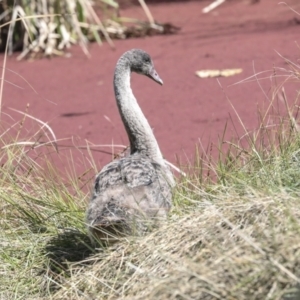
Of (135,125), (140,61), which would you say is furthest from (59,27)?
(135,125)

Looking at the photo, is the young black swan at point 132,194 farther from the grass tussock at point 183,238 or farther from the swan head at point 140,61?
the swan head at point 140,61

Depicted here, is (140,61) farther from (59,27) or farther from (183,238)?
(59,27)

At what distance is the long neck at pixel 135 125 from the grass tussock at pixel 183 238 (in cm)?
30

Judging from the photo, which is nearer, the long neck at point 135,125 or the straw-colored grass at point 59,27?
the long neck at point 135,125

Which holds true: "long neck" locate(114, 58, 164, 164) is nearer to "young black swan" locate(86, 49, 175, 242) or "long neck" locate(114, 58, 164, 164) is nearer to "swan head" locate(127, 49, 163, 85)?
"young black swan" locate(86, 49, 175, 242)

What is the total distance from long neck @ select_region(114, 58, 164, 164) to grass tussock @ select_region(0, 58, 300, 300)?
300 mm

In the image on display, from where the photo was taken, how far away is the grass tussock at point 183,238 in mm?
3896

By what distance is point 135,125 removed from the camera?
591cm

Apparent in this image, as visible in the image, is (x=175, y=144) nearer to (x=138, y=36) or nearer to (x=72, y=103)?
(x=72, y=103)

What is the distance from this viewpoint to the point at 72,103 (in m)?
10.5

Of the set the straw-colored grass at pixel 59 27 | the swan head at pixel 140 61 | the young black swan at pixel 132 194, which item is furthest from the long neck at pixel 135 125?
the straw-colored grass at pixel 59 27

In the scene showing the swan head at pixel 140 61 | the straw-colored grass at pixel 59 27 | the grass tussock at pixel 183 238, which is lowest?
the straw-colored grass at pixel 59 27

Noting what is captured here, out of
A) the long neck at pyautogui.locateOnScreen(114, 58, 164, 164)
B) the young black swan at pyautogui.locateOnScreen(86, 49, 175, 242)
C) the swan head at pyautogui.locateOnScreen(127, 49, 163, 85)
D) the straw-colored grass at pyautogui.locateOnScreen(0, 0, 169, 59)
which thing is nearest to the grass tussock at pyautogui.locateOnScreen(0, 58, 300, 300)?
the young black swan at pyautogui.locateOnScreen(86, 49, 175, 242)

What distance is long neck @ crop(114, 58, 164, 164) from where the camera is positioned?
588 centimetres
